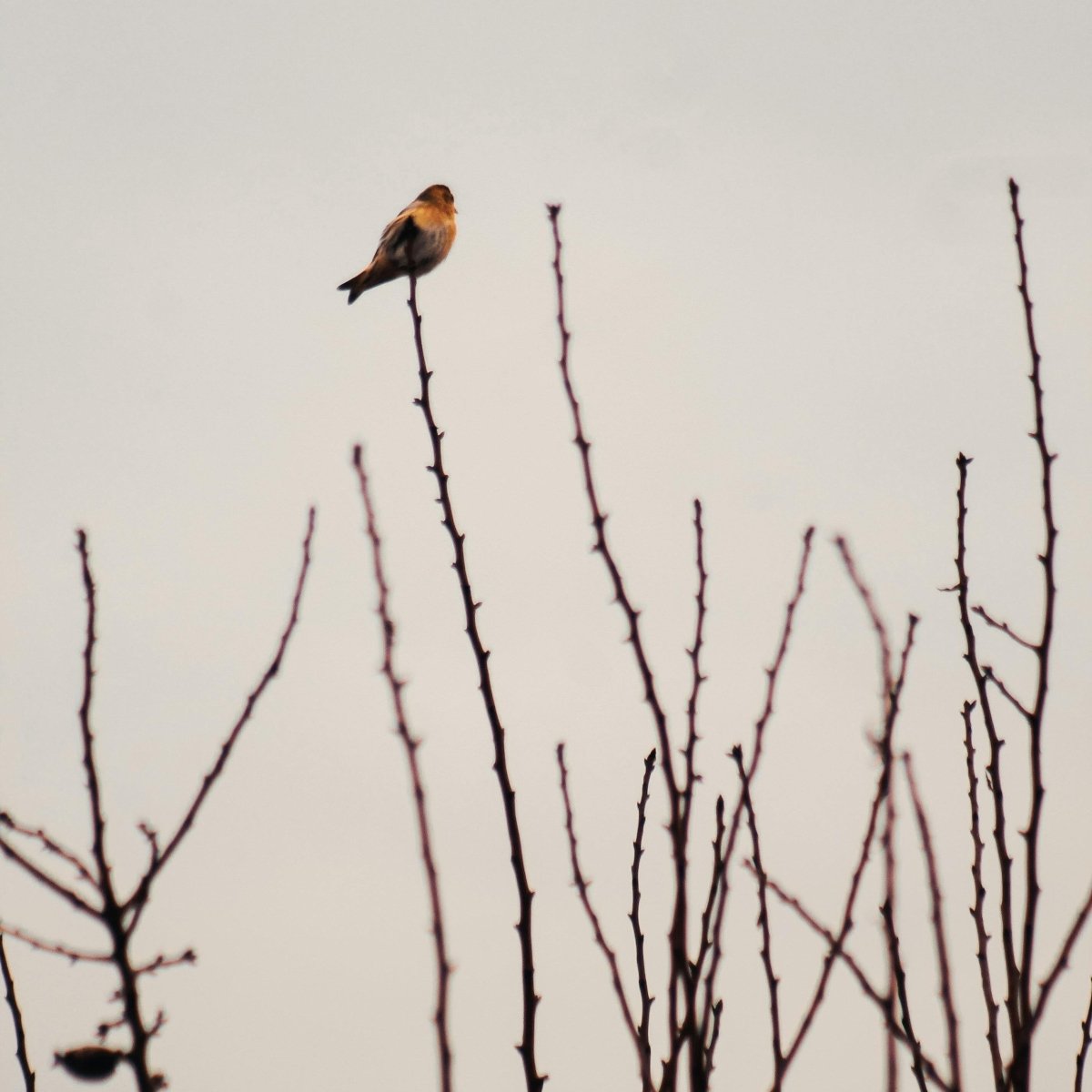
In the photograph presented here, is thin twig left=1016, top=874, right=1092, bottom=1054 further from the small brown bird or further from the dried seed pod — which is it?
the small brown bird

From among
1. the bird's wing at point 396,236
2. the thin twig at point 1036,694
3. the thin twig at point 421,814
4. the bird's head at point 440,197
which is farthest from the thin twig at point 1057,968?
the bird's head at point 440,197

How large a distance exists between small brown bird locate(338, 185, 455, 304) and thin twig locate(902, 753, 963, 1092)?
591 centimetres

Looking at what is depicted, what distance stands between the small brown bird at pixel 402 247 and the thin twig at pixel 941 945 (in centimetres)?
591

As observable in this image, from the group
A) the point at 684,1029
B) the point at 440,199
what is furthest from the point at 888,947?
the point at 440,199

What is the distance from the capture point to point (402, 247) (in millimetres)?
7770

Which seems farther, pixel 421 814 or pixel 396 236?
pixel 396 236

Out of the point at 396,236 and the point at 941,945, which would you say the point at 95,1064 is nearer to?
the point at 941,945

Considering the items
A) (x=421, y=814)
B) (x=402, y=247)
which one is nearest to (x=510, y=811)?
(x=421, y=814)

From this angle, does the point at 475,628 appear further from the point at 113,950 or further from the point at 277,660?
the point at 113,950

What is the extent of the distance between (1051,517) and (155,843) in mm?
1720

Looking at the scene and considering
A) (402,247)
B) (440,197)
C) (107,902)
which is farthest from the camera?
(440,197)

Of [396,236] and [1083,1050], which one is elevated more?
[396,236]

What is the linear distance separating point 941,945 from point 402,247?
244 inches

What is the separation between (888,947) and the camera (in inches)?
95.7
